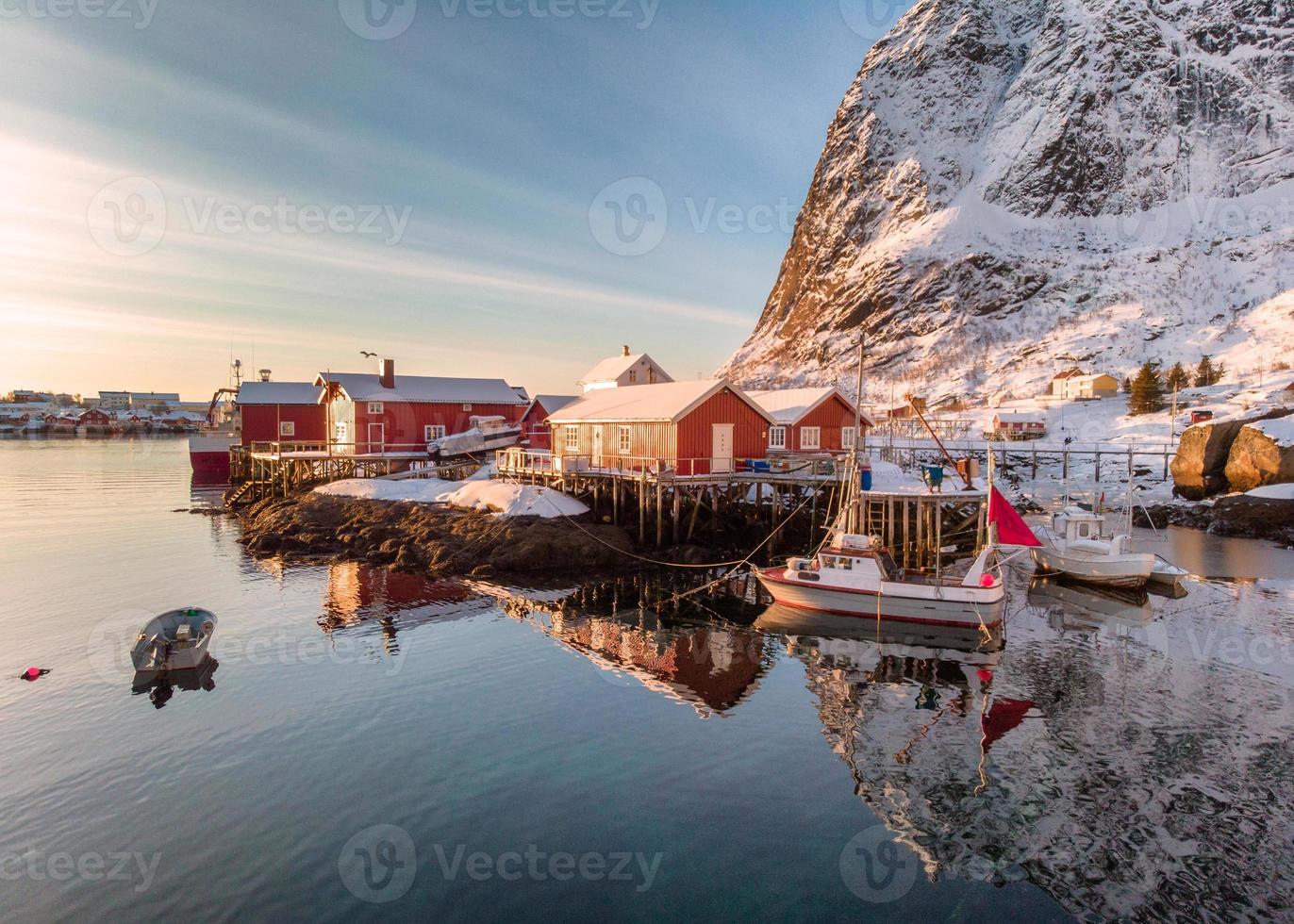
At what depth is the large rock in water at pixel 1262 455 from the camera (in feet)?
145

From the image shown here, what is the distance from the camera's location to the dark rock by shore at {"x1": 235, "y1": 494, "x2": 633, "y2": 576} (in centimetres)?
3288

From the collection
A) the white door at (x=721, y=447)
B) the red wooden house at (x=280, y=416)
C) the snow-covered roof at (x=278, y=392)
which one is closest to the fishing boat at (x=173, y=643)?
the white door at (x=721, y=447)

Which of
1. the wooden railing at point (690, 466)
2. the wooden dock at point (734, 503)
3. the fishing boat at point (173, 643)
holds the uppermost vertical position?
the wooden railing at point (690, 466)

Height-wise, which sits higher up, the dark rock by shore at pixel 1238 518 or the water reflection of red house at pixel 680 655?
the dark rock by shore at pixel 1238 518

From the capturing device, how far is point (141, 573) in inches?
1289

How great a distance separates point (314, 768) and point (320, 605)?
13.8 metres

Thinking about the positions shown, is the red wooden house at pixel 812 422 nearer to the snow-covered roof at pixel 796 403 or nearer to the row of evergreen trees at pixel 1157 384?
the snow-covered roof at pixel 796 403

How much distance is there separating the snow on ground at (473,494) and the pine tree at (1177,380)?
239 ft

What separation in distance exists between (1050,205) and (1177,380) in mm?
86201

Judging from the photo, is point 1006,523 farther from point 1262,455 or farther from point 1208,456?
point 1208,456

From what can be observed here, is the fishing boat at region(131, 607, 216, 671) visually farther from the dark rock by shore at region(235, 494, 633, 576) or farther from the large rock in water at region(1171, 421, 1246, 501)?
the large rock in water at region(1171, 421, 1246, 501)

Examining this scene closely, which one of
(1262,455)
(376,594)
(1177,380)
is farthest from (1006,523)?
(1177,380)

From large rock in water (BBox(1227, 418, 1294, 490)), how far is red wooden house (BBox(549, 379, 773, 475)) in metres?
31.9

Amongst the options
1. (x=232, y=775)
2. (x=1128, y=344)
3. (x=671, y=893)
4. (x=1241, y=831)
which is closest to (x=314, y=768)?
(x=232, y=775)
